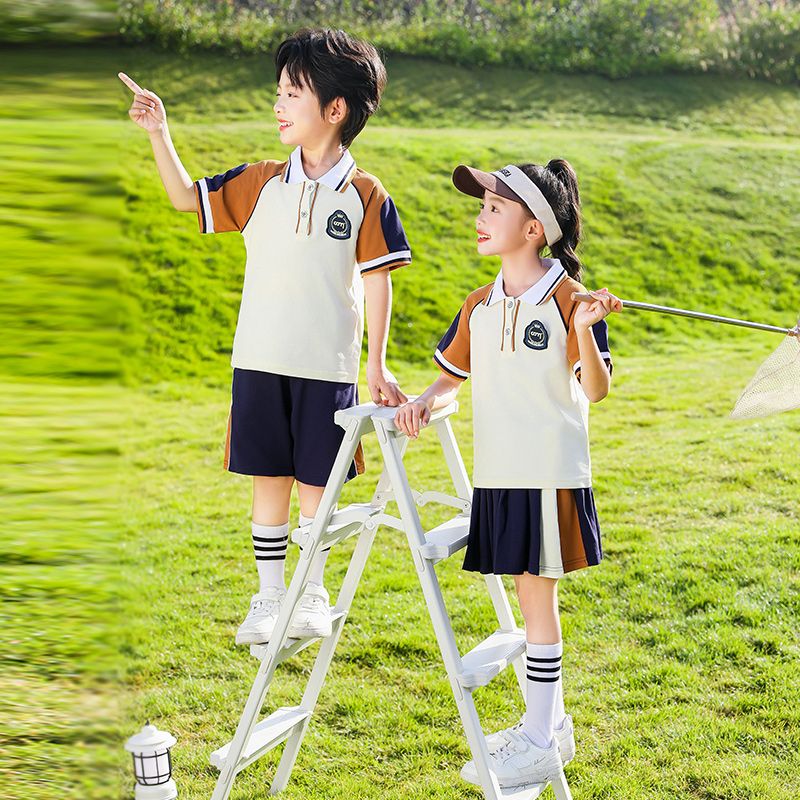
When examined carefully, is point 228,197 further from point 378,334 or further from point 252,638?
point 252,638

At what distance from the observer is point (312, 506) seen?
9.55 ft

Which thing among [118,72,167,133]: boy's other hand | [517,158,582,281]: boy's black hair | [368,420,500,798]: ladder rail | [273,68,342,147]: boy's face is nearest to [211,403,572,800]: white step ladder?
[368,420,500,798]: ladder rail

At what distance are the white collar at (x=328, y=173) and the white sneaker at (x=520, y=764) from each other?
1349mm

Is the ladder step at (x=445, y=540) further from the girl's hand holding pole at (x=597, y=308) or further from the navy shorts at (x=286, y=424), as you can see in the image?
the girl's hand holding pole at (x=597, y=308)

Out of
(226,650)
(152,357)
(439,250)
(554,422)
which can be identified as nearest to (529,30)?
(439,250)

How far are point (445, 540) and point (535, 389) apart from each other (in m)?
0.40

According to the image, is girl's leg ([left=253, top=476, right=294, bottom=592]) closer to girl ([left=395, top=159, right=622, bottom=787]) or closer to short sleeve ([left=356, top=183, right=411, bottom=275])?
girl ([left=395, top=159, right=622, bottom=787])

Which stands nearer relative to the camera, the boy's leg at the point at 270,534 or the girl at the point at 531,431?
the girl at the point at 531,431

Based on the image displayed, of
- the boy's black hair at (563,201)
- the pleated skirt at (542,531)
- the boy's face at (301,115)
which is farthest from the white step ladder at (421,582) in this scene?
the boy's face at (301,115)

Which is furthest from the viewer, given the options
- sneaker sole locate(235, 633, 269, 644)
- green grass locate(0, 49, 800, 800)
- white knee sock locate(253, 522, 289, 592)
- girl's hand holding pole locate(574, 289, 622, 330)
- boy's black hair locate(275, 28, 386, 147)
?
green grass locate(0, 49, 800, 800)

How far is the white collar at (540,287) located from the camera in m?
2.58

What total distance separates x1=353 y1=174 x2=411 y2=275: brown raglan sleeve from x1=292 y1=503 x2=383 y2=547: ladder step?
1.89ft

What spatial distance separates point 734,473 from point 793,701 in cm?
252

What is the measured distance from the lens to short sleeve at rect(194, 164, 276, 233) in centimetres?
284
